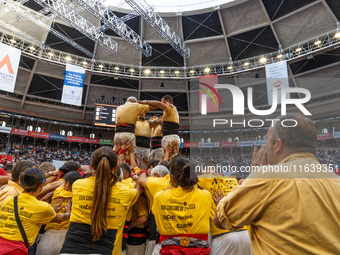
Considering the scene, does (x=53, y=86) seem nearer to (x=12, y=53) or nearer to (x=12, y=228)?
(x=12, y=53)

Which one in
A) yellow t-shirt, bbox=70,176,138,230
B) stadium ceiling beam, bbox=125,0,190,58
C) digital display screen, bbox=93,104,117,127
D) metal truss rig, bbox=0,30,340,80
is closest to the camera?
yellow t-shirt, bbox=70,176,138,230

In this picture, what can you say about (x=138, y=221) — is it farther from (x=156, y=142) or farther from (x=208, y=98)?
(x=156, y=142)

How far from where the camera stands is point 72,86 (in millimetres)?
15883

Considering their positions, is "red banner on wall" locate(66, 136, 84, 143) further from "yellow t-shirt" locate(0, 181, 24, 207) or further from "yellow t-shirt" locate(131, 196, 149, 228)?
"yellow t-shirt" locate(131, 196, 149, 228)

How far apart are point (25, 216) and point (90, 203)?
2.38 ft

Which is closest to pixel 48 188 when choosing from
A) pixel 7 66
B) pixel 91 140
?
pixel 7 66

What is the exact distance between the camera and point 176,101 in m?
24.1

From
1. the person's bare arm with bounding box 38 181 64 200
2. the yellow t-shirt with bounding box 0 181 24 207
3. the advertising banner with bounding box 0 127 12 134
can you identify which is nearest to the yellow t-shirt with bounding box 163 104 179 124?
the person's bare arm with bounding box 38 181 64 200

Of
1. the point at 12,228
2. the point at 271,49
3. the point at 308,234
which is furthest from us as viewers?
the point at 271,49

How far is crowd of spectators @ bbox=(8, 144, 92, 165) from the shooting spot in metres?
21.8

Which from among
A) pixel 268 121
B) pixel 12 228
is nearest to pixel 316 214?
pixel 268 121

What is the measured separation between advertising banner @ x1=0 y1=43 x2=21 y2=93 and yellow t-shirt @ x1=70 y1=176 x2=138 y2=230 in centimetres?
1467

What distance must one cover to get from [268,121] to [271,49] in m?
19.6

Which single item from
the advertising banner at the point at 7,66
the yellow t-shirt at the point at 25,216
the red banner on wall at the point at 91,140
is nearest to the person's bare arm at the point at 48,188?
the yellow t-shirt at the point at 25,216
